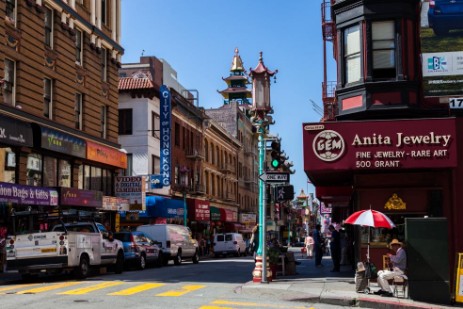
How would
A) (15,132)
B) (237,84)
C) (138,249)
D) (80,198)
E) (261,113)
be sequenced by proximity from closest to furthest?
(261,113), (15,132), (138,249), (80,198), (237,84)

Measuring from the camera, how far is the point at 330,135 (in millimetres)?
19062

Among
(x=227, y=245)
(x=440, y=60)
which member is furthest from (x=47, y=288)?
(x=227, y=245)

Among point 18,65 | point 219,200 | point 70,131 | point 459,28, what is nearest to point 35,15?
point 18,65

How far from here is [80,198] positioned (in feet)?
101

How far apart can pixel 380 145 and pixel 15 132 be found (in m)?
15.0

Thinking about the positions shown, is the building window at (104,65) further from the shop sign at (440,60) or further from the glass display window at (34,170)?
the shop sign at (440,60)

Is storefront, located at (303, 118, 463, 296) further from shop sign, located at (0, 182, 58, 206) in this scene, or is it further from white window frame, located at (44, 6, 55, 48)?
white window frame, located at (44, 6, 55, 48)

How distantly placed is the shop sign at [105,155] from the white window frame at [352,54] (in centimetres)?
1712

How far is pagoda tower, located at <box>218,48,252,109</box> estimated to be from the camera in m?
103

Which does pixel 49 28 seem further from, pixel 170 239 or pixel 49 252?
pixel 49 252

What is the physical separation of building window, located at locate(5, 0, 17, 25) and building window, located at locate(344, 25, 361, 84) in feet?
48.1

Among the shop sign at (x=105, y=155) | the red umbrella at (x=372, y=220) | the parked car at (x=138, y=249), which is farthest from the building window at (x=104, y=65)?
the red umbrella at (x=372, y=220)

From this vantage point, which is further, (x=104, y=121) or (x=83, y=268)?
(x=104, y=121)

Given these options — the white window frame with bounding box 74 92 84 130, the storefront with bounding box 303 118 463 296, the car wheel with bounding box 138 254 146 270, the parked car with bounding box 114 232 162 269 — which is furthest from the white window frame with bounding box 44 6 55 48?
the storefront with bounding box 303 118 463 296
